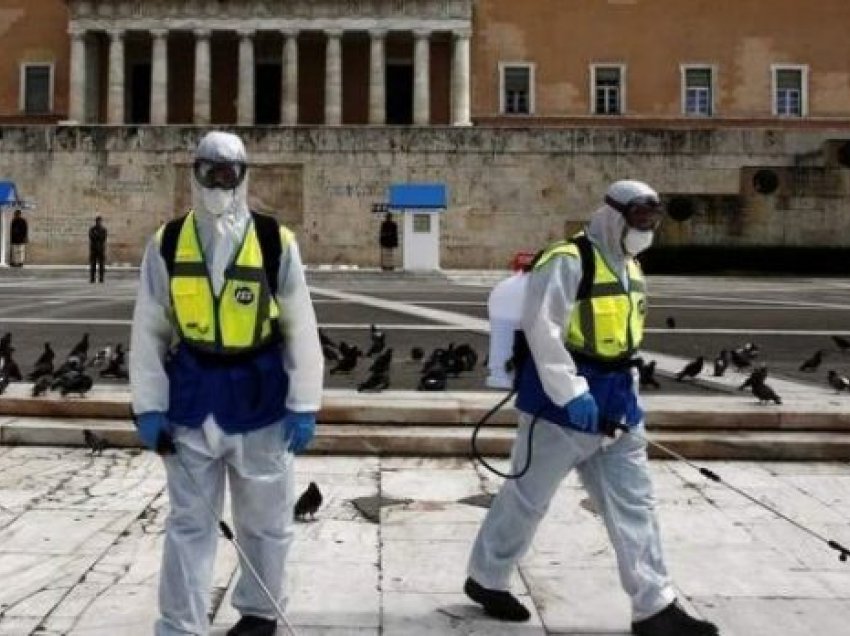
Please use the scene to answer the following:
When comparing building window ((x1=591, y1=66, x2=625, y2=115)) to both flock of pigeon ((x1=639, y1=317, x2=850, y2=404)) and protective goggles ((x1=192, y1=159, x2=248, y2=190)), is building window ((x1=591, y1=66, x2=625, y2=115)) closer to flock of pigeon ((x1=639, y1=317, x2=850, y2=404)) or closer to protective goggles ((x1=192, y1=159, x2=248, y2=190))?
flock of pigeon ((x1=639, y1=317, x2=850, y2=404))

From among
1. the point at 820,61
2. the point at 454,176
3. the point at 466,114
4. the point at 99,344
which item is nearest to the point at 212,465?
the point at 99,344

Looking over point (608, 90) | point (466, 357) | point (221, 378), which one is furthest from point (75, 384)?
point (608, 90)

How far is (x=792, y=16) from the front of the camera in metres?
46.9

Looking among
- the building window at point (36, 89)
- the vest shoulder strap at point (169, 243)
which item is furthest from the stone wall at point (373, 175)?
the vest shoulder strap at point (169, 243)

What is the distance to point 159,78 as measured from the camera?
45656mm

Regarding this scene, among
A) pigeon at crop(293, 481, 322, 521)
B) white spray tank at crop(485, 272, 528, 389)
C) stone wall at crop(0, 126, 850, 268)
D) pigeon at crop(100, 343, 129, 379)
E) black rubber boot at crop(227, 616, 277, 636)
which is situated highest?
stone wall at crop(0, 126, 850, 268)

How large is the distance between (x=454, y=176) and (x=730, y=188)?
9.22 meters

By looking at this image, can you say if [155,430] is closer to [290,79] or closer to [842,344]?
[842,344]

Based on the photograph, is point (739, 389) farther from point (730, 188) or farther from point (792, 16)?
point (792, 16)

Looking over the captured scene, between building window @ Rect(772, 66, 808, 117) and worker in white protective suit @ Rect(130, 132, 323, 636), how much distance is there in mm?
47988

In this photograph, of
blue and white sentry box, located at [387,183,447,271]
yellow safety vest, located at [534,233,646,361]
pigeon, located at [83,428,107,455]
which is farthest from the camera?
blue and white sentry box, located at [387,183,447,271]

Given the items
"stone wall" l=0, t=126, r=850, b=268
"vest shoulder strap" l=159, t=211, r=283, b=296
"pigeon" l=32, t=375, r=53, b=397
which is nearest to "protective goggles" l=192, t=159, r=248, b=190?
"vest shoulder strap" l=159, t=211, r=283, b=296

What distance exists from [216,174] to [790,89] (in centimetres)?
4855

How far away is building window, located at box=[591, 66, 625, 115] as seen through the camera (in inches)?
1854
